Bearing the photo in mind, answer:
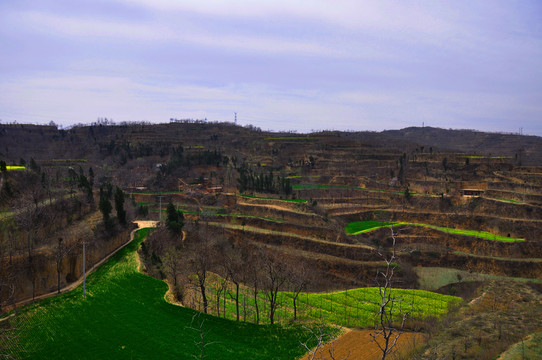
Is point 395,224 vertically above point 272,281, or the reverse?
point 272,281

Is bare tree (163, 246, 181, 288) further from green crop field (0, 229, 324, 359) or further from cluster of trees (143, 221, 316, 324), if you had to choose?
green crop field (0, 229, 324, 359)

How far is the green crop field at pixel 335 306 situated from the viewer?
26798mm

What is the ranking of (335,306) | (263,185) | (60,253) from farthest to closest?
(263,185) → (335,306) → (60,253)

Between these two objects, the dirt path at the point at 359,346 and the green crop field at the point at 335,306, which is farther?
the green crop field at the point at 335,306

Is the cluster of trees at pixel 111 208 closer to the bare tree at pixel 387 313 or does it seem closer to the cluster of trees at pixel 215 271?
the cluster of trees at pixel 215 271

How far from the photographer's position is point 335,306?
96.2ft

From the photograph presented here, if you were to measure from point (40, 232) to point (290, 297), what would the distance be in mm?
19663

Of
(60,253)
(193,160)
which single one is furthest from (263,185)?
(60,253)

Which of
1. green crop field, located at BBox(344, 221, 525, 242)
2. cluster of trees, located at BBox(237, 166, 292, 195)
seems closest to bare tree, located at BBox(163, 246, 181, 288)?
green crop field, located at BBox(344, 221, 525, 242)

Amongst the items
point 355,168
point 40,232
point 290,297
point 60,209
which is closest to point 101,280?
point 40,232

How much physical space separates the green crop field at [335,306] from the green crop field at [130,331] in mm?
3504

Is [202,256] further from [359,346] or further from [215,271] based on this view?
[359,346]

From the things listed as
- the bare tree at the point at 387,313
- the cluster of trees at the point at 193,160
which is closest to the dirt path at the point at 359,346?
the bare tree at the point at 387,313

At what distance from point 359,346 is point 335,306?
6910 millimetres
